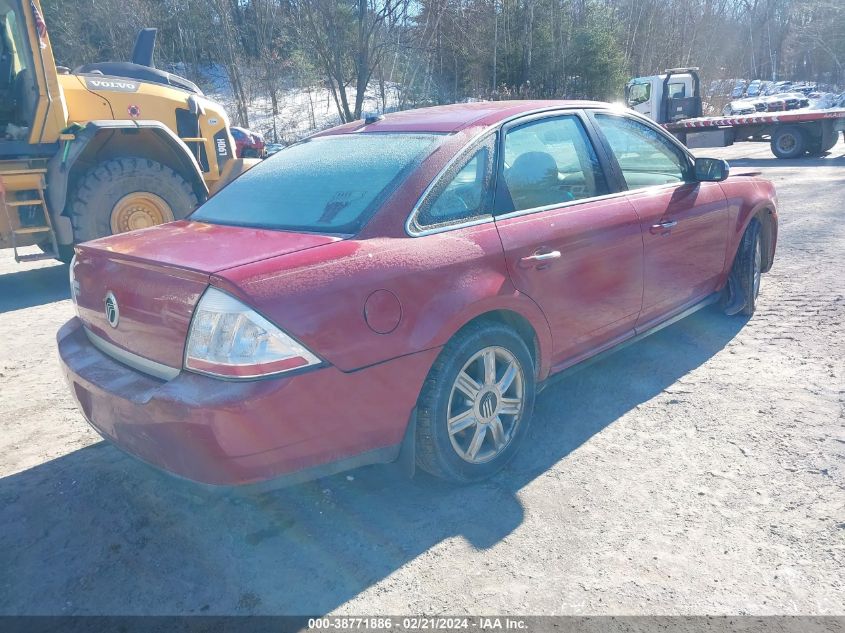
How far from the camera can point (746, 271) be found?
4910mm

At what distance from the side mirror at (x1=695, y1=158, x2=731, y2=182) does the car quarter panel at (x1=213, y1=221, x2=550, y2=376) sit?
2.03 meters

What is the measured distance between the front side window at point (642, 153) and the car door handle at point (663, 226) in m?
0.26

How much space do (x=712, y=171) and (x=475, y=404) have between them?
2.47m

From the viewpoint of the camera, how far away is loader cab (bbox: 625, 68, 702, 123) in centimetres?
2116

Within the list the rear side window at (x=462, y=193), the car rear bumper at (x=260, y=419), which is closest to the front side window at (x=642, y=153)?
the rear side window at (x=462, y=193)

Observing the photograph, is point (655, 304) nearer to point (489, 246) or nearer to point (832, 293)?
point (489, 246)

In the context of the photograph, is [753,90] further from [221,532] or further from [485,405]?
[221,532]

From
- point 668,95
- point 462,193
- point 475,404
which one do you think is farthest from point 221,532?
point 668,95

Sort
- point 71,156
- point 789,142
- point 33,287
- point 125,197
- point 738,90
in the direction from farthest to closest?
point 738,90, point 789,142, point 33,287, point 125,197, point 71,156

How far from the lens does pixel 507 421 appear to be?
3.21m

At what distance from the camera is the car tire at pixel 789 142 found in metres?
17.0

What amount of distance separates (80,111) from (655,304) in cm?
657

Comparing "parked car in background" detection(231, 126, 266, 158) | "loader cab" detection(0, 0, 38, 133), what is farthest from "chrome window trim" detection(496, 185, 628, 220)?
"parked car in background" detection(231, 126, 266, 158)

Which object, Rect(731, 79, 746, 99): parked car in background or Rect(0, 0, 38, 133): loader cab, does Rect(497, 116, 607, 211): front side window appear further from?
Rect(731, 79, 746, 99): parked car in background
